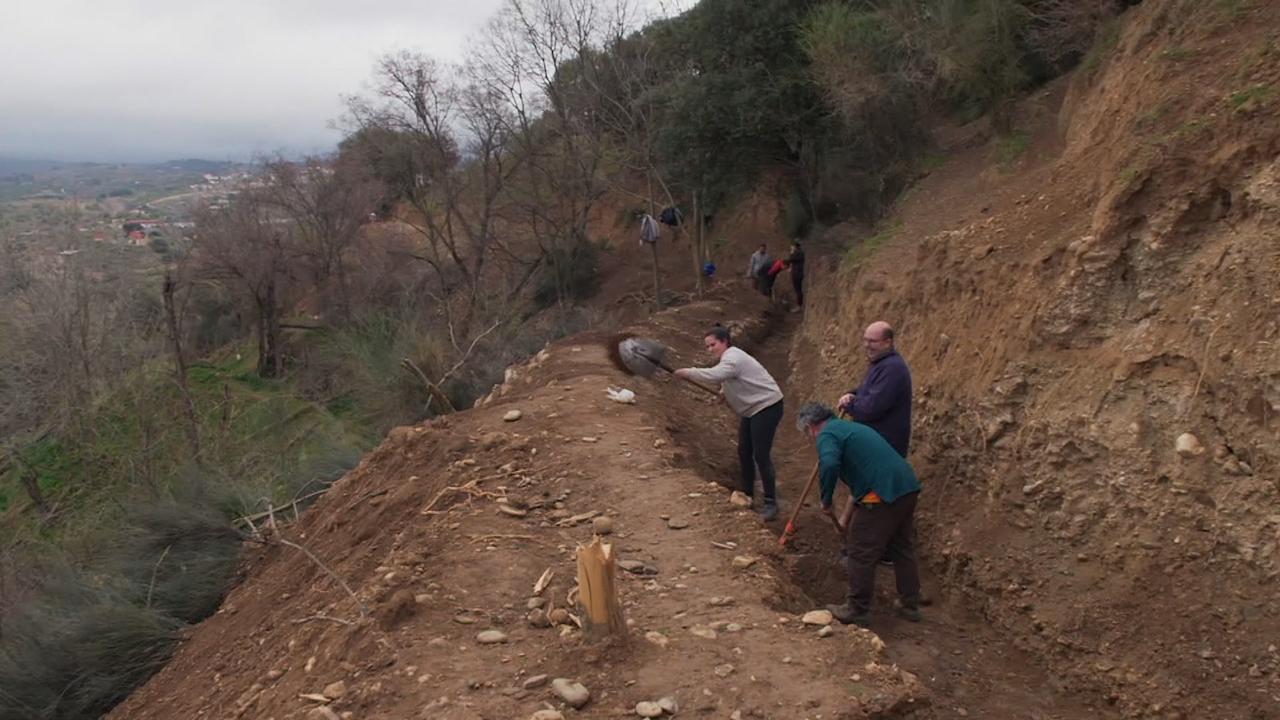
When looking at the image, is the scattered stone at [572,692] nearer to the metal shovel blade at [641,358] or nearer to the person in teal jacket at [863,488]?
the person in teal jacket at [863,488]

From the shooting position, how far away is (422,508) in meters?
6.39

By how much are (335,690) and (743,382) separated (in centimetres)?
358

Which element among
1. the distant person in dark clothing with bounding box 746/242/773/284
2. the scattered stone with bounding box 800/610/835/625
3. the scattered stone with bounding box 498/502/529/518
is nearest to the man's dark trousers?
the scattered stone with bounding box 800/610/835/625

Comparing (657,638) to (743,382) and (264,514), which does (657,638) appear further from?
(264,514)

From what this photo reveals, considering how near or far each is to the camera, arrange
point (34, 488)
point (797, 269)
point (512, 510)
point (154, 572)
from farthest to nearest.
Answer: point (34, 488) → point (797, 269) → point (154, 572) → point (512, 510)

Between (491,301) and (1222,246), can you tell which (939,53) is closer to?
(1222,246)

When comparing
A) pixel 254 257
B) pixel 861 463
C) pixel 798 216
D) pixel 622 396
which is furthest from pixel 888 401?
pixel 254 257

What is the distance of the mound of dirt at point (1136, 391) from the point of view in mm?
4367

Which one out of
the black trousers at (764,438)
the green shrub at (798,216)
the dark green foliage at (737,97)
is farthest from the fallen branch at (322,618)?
the green shrub at (798,216)

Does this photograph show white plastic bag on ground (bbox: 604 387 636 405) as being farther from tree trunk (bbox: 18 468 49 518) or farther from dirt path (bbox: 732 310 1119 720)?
tree trunk (bbox: 18 468 49 518)

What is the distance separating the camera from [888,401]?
18.4ft

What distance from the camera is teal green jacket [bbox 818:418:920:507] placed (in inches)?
196

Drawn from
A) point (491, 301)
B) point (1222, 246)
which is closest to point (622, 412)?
point (1222, 246)

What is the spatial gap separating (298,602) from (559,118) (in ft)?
61.9
